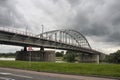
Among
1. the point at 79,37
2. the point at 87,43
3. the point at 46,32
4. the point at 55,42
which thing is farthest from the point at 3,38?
the point at 87,43

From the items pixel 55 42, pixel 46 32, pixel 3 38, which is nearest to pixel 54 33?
pixel 46 32

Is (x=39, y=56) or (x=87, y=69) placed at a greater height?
(x=87, y=69)

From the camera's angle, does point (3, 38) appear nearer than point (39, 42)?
Yes

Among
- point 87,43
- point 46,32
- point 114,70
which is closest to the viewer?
point 114,70

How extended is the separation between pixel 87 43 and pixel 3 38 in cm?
9790

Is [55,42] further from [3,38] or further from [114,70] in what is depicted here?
[114,70]

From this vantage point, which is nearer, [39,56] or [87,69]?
[87,69]

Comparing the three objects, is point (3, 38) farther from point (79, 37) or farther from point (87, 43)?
point (87, 43)

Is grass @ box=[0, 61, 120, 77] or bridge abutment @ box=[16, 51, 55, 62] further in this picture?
bridge abutment @ box=[16, 51, 55, 62]

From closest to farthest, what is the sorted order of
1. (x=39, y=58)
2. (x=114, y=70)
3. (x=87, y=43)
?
(x=114, y=70), (x=39, y=58), (x=87, y=43)

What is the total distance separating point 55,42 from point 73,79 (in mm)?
80631

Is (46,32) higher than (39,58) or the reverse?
higher

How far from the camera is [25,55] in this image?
89688 mm

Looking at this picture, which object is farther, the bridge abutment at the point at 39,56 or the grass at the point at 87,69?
the bridge abutment at the point at 39,56
